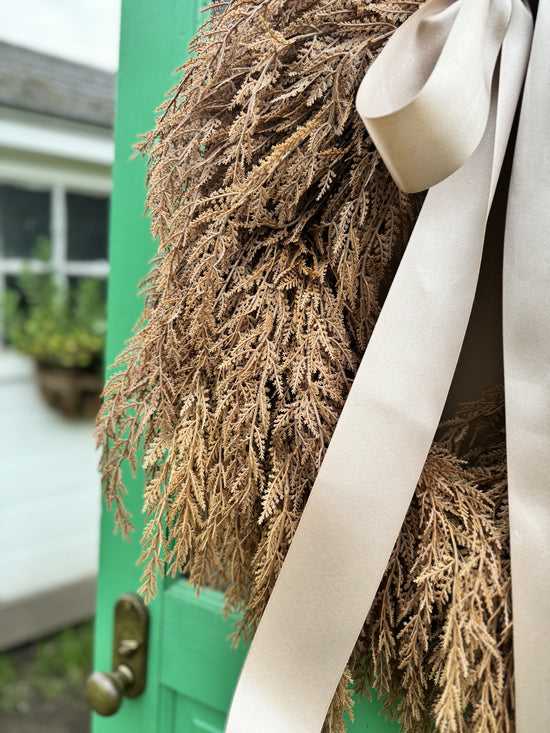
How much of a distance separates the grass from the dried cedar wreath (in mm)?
2566

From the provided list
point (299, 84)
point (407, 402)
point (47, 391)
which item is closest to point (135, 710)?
point (407, 402)

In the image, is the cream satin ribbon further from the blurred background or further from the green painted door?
the blurred background

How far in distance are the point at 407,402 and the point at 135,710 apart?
75 cm

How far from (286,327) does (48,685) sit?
278 cm

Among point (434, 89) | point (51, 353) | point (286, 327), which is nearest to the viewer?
point (434, 89)

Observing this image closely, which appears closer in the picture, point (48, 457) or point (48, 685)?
point (48, 685)

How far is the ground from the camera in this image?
254cm

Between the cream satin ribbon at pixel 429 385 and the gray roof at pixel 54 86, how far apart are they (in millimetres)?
2425

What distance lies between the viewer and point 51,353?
8.94 ft

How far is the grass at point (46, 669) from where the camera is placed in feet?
8.58

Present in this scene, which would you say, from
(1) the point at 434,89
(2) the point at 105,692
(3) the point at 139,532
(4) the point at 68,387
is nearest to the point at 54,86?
(4) the point at 68,387

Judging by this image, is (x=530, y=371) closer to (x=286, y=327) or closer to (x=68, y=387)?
(x=286, y=327)

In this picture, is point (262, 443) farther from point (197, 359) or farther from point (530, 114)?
point (530, 114)

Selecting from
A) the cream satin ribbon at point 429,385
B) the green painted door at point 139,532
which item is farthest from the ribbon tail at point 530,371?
the green painted door at point 139,532
